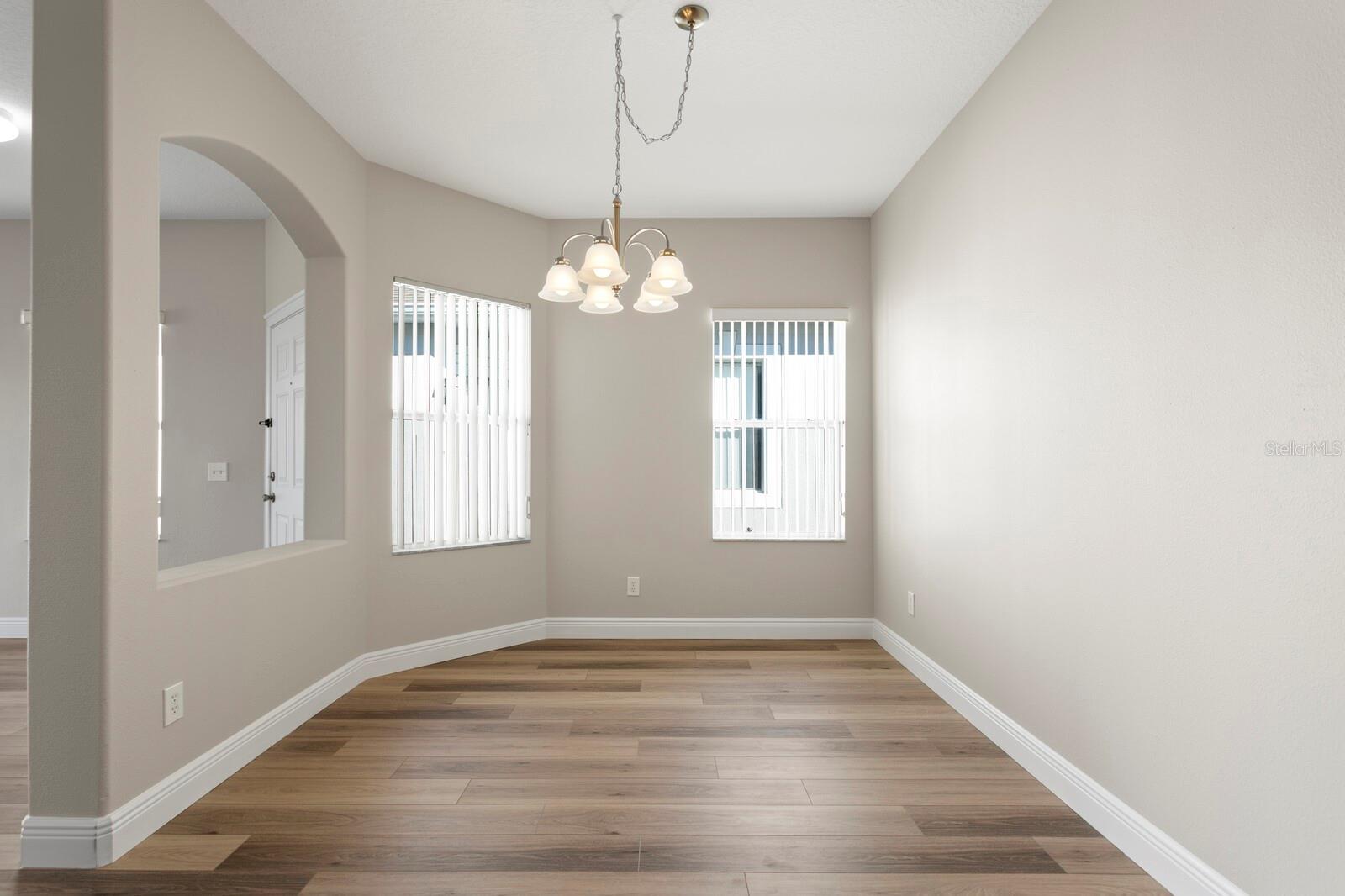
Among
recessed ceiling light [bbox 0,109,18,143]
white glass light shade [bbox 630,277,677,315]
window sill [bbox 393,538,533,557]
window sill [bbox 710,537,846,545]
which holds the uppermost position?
recessed ceiling light [bbox 0,109,18,143]

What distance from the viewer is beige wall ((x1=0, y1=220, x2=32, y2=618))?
480 centimetres

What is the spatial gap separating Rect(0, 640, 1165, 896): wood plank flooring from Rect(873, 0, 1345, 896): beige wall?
0.36m

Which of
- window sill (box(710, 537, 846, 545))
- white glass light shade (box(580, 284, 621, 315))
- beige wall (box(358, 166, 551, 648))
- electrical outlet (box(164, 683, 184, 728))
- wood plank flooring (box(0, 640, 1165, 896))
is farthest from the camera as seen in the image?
window sill (box(710, 537, 846, 545))

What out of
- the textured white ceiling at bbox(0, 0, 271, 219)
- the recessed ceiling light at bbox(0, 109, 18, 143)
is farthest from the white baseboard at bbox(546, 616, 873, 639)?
the recessed ceiling light at bbox(0, 109, 18, 143)

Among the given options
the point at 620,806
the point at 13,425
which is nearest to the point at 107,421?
the point at 620,806

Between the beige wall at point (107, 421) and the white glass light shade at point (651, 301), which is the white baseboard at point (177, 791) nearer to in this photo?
the beige wall at point (107, 421)

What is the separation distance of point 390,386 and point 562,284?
1.73 metres

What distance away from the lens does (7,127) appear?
3.31 metres

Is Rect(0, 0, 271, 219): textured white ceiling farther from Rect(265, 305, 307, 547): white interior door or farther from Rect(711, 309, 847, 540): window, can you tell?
Rect(711, 309, 847, 540): window

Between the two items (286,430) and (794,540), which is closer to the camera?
(286,430)

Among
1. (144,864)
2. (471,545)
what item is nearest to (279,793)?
(144,864)

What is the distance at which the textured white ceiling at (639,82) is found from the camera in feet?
8.56

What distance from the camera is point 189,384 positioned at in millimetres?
4754

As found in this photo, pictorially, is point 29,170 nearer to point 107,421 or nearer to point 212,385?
point 212,385
